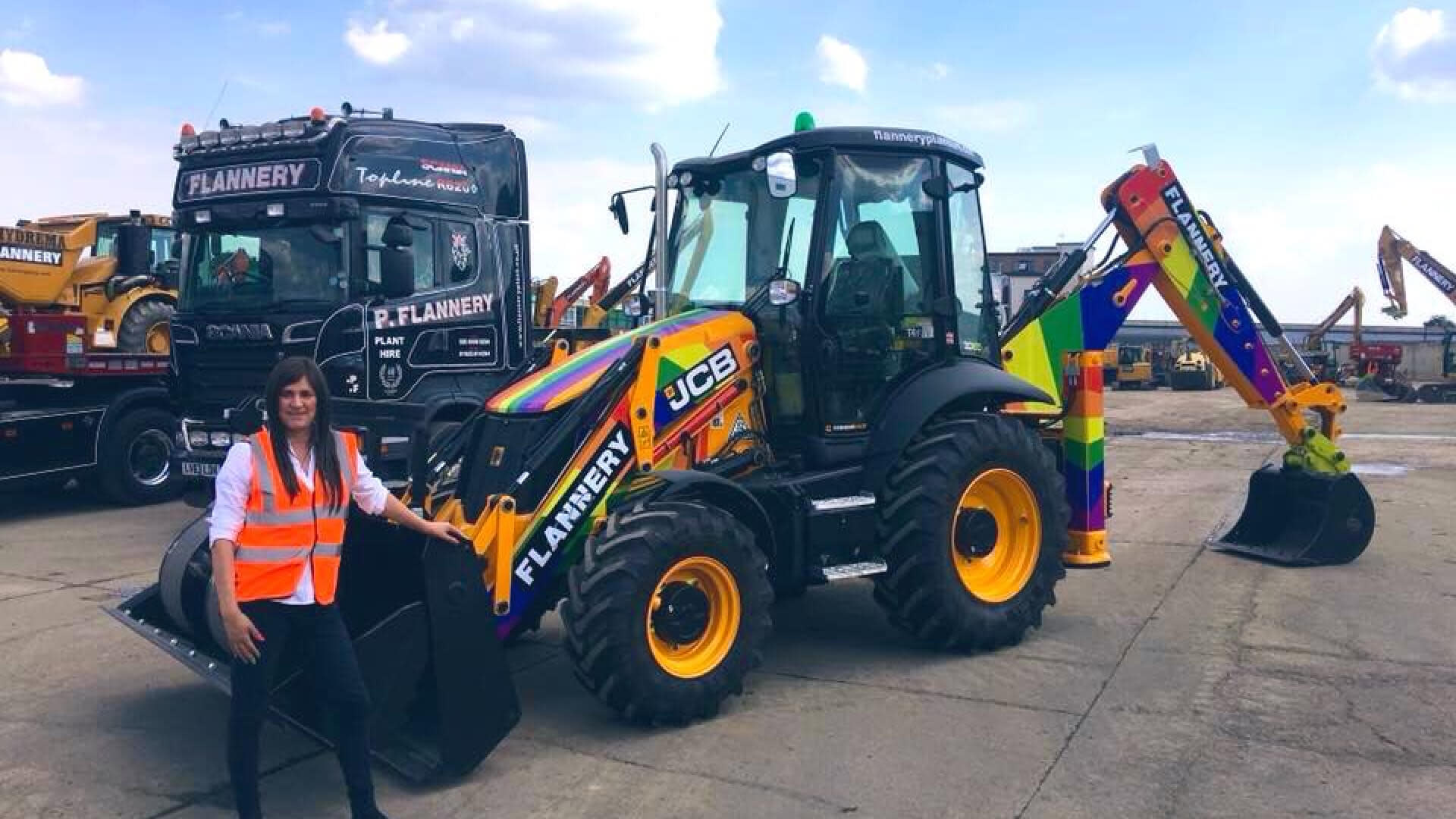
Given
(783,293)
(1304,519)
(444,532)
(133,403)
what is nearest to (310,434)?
(444,532)

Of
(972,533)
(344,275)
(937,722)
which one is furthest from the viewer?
(344,275)

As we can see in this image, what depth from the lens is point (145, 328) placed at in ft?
46.3

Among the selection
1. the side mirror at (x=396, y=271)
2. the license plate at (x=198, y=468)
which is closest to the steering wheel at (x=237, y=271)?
the side mirror at (x=396, y=271)

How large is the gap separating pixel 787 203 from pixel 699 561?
7.13 feet

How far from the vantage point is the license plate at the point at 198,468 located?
33.6ft

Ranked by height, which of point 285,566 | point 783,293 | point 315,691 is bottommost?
point 315,691

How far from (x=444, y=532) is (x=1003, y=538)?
3.45 metres

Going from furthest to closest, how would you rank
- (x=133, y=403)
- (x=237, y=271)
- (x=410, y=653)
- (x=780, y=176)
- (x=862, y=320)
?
1. (x=133, y=403)
2. (x=237, y=271)
3. (x=862, y=320)
4. (x=780, y=176)
5. (x=410, y=653)

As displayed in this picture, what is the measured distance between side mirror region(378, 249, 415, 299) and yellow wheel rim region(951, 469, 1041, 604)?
5251mm

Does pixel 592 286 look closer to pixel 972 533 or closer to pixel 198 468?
pixel 198 468

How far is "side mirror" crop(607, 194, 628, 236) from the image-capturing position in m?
7.14

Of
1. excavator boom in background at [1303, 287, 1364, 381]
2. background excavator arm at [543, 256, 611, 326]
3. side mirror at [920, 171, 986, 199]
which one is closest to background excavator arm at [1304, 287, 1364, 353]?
excavator boom in background at [1303, 287, 1364, 381]

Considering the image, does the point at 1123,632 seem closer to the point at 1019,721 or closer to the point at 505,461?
the point at 1019,721

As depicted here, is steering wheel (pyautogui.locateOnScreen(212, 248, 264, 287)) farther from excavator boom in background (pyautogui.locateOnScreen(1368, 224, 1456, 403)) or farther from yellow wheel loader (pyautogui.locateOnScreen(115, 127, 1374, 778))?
excavator boom in background (pyautogui.locateOnScreen(1368, 224, 1456, 403))
